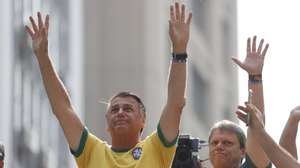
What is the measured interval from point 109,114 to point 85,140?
21 centimetres

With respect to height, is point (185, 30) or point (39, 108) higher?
point (185, 30)

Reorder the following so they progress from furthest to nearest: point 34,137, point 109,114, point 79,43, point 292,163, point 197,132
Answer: point 197,132 < point 79,43 < point 34,137 < point 109,114 < point 292,163

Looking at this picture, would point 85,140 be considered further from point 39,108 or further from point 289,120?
point 39,108

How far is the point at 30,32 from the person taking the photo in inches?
306

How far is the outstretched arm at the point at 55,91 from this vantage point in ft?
24.8

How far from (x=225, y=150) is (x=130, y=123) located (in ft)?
2.27

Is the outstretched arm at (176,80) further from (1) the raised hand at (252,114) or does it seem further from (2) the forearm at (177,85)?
(1) the raised hand at (252,114)

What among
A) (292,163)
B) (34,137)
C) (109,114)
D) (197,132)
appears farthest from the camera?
(197,132)

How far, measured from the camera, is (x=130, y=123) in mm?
7516

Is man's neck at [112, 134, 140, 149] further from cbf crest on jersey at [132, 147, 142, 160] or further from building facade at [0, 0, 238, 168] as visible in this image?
building facade at [0, 0, 238, 168]

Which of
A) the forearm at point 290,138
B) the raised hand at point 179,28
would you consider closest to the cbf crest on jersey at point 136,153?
the raised hand at point 179,28

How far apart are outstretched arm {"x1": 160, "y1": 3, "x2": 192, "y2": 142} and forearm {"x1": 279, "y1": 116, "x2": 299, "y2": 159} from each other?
0.76m

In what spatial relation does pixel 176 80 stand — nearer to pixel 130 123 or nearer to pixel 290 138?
pixel 130 123

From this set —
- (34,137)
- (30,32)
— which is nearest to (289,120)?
(30,32)
